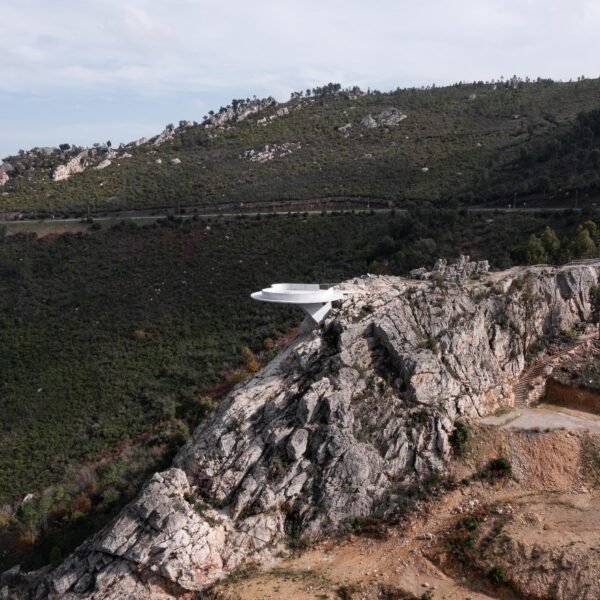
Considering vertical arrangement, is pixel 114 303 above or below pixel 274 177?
below

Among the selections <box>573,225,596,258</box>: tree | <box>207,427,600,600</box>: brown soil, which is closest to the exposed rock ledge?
<box>207,427,600,600</box>: brown soil

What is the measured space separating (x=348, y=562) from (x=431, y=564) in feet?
8.44

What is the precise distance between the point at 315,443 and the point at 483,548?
6305 mm

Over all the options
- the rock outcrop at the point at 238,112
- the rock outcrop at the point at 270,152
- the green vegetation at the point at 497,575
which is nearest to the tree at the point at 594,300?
the green vegetation at the point at 497,575

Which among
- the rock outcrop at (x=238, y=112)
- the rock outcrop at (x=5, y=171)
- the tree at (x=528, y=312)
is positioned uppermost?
the rock outcrop at (x=238, y=112)

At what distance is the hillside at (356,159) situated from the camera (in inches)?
2448

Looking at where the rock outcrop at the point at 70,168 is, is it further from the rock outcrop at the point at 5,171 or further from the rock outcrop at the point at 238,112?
the rock outcrop at the point at 238,112

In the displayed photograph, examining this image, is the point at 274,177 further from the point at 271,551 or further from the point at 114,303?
the point at 271,551

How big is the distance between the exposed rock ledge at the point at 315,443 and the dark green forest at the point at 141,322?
254 inches

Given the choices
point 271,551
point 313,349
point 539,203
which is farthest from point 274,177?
point 271,551

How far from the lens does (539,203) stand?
2142 inches

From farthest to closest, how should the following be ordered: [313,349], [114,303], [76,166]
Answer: [76,166] → [114,303] → [313,349]

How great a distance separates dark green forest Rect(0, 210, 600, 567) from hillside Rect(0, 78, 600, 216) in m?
8.52

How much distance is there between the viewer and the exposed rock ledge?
18766mm
